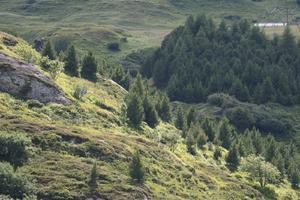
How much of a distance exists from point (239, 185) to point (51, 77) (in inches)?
1722

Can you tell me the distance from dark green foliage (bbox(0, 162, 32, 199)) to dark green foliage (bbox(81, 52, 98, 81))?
75.6m

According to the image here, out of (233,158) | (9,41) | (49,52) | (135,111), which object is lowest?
(233,158)

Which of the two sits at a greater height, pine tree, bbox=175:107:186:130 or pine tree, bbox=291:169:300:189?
pine tree, bbox=175:107:186:130

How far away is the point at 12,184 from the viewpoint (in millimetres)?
69250

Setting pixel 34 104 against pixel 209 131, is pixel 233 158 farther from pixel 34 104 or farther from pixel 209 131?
pixel 34 104

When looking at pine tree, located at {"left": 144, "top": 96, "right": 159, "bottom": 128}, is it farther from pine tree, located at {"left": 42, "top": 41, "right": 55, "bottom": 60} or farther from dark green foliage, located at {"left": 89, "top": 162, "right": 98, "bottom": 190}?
dark green foliage, located at {"left": 89, "top": 162, "right": 98, "bottom": 190}

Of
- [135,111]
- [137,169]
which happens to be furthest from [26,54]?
[137,169]

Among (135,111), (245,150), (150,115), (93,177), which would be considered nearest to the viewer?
(93,177)

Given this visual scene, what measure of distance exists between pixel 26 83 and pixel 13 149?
28554 millimetres

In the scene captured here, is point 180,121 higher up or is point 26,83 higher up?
point 26,83

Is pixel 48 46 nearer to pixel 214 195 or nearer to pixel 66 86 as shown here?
pixel 66 86

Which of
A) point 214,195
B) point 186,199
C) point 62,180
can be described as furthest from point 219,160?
point 62,180

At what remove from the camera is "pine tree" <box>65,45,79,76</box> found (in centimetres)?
14212

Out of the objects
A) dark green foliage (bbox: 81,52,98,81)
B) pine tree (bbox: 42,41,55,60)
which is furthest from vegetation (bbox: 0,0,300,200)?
pine tree (bbox: 42,41,55,60)
